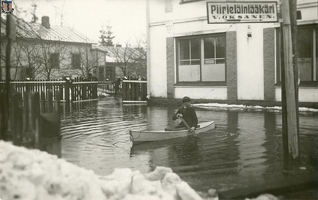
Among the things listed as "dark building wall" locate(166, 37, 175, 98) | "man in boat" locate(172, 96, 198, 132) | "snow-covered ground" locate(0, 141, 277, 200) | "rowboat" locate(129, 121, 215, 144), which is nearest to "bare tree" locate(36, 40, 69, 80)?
"rowboat" locate(129, 121, 215, 144)

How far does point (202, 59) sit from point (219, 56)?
53 cm

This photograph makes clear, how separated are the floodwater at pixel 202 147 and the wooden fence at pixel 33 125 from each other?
121cm

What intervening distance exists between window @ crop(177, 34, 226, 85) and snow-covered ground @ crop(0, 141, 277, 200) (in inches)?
305

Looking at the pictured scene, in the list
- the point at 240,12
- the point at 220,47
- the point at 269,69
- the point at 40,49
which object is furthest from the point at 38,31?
the point at 269,69

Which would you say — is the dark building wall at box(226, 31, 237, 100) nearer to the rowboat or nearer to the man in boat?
the man in boat

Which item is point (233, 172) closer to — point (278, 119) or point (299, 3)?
point (278, 119)

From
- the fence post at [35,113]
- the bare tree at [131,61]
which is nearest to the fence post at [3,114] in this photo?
the fence post at [35,113]

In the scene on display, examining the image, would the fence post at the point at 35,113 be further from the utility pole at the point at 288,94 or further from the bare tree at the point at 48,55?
the utility pole at the point at 288,94

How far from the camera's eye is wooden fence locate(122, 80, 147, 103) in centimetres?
1405

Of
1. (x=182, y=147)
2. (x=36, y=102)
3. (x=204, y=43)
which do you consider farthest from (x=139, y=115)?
(x=36, y=102)

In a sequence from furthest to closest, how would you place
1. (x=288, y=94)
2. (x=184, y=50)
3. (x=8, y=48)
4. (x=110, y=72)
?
(x=110, y=72) → (x=184, y=50) → (x=288, y=94) → (x=8, y=48)

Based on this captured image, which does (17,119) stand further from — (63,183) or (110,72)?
(110,72)

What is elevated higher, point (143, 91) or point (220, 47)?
point (220, 47)

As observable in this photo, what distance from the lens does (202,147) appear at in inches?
315
